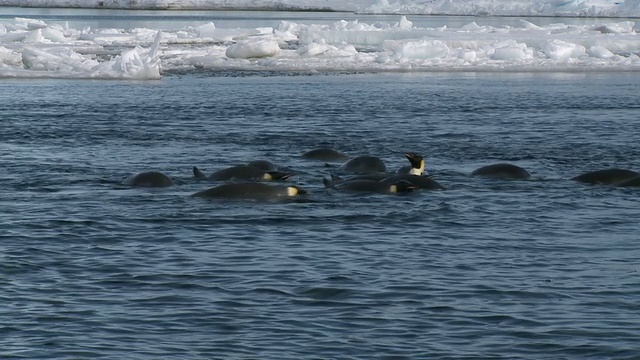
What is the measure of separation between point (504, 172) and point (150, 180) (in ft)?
14.4

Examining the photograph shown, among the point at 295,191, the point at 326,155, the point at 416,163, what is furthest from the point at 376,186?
the point at 326,155

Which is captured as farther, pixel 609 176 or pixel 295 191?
pixel 609 176

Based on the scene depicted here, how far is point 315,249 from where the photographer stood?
1065 centimetres

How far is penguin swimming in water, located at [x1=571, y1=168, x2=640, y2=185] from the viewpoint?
14.2 metres

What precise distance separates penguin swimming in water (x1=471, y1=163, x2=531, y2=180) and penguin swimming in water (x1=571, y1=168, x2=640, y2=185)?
2.61 ft

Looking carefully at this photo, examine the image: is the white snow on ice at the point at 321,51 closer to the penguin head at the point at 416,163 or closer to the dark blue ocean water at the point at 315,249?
the dark blue ocean water at the point at 315,249

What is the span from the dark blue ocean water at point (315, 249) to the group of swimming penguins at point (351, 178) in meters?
0.25

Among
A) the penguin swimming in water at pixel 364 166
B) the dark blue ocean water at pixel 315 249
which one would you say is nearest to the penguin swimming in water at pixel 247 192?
the dark blue ocean water at pixel 315 249

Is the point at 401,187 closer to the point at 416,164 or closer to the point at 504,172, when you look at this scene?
the point at 416,164

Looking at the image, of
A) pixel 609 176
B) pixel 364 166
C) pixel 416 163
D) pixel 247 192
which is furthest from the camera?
pixel 364 166

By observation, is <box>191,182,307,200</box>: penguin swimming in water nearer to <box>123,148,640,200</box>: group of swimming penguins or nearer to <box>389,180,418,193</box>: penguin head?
<box>123,148,640,200</box>: group of swimming penguins

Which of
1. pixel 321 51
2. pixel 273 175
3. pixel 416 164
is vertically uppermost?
pixel 416 164

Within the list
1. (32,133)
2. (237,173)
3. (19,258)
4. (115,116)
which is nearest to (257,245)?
(19,258)

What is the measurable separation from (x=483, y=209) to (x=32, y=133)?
9199mm
